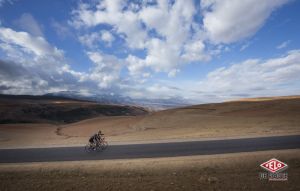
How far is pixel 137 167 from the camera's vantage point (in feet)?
54.4

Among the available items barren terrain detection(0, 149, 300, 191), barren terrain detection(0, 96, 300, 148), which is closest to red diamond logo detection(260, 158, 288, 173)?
barren terrain detection(0, 149, 300, 191)

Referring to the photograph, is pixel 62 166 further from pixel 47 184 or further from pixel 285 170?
pixel 285 170

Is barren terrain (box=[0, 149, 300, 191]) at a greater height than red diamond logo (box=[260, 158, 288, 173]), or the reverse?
red diamond logo (box=[260, 158, 288, 173])

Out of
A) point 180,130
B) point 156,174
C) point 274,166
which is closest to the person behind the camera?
point 274,166

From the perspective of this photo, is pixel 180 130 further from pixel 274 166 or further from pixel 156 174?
pixel 274 166

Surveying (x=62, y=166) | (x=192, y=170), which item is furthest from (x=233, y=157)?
(x=62, y=166)

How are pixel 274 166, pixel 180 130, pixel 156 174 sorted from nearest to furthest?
pixel 274 166 → pixel 156 174 → pixel 180 130

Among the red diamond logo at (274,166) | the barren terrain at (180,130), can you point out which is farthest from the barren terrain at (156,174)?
the barren terrain at (180,130)

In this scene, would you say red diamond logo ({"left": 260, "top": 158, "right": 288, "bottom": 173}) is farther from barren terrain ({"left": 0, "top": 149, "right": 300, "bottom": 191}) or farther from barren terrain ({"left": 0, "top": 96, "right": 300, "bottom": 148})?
barren terrain ({"left": 0, "top": 96, "right": 300, "bottom": 148})

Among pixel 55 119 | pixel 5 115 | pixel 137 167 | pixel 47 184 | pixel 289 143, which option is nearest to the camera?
pixel 47 184

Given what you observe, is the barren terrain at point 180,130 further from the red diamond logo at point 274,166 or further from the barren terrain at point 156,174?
the red diamond logo at point 274,166

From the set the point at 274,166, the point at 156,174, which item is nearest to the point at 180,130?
the point at 156,174

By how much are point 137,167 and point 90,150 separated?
10.3 metres

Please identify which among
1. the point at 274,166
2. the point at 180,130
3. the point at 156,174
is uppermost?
the point at 274,166
